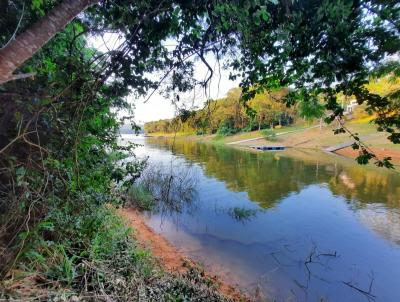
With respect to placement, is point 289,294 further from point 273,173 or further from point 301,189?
point 273,173

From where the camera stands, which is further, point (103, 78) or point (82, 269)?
point (82, 269)

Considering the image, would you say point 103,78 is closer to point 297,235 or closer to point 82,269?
point 82,269

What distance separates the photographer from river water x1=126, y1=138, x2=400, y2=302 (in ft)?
20.1

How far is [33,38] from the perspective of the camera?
71.7 inches

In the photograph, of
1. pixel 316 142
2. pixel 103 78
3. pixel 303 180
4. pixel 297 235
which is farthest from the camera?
pixel 316 142

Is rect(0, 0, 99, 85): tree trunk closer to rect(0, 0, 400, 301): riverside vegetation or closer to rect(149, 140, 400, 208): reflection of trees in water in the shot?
rect(0, 0, 400, 301): riverside vegetation

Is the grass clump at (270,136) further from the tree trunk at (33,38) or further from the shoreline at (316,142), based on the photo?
the tree trunk at (33,38)

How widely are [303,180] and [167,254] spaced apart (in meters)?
11.9

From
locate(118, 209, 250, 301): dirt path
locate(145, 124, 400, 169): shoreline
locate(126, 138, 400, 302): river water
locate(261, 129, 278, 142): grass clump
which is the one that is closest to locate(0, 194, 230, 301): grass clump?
locate(118, 209, 250, 301): dirt path

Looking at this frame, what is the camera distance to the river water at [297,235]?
6.11 meters

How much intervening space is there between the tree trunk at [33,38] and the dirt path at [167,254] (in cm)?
499

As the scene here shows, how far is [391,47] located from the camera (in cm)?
239

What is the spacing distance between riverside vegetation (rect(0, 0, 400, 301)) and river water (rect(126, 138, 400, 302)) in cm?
118

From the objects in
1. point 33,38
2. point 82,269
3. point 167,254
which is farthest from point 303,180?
point 33,38
